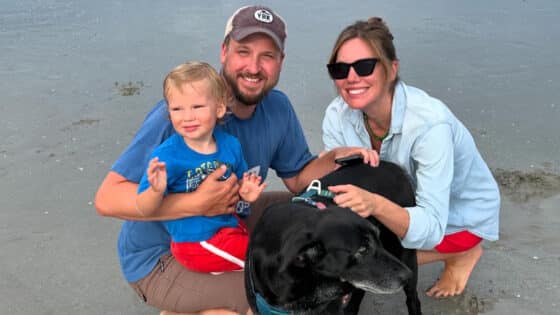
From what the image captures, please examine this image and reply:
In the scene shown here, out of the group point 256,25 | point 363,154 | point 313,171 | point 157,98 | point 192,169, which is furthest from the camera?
point 157,98

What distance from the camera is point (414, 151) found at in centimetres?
311

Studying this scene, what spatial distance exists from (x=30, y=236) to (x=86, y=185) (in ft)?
2.40

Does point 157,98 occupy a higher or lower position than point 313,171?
lower

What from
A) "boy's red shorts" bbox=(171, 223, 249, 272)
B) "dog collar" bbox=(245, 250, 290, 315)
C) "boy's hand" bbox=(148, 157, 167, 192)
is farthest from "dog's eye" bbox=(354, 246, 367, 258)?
"boy's hand" bbox=(148, 157, 167, 192)

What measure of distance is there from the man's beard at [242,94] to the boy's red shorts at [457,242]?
142 cm

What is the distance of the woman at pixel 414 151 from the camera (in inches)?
117

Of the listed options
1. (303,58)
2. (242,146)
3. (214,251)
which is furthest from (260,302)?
(303,58)

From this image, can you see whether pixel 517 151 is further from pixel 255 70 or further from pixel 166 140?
pixel 166 140

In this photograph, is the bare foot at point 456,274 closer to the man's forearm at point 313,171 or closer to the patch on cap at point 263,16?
the man's forearm at point 313,171

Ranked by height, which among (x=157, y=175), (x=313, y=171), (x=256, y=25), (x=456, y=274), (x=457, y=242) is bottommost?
(x=456, y=274)

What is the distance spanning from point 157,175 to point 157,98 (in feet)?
14.0

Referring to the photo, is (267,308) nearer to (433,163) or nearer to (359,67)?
(433,163)

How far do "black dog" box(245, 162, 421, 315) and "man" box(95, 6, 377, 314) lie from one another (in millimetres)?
303

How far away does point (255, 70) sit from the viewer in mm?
3062
